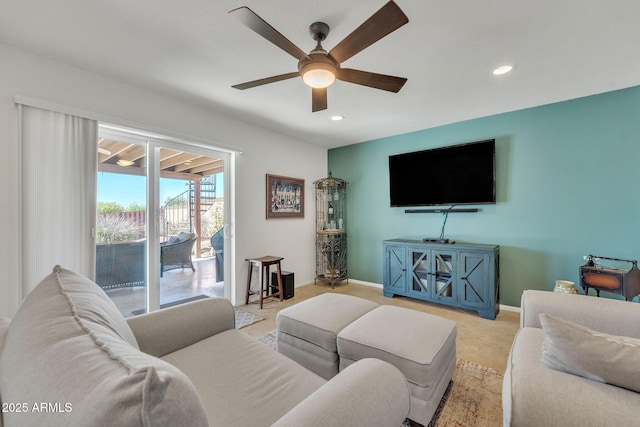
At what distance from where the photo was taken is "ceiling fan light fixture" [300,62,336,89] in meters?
1.64

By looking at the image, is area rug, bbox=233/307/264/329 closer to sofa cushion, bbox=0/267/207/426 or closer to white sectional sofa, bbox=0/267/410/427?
white sectional sofa, bbox=0/267/410/427

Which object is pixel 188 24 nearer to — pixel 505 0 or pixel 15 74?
pixel 15 74

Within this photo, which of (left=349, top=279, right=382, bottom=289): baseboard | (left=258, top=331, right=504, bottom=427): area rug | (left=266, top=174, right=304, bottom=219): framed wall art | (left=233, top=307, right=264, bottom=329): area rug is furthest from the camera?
(left=349, top=279, right=382, bottom=289): baseboard

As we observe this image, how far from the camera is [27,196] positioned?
2033mm

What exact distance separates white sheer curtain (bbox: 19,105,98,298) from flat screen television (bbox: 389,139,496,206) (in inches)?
142

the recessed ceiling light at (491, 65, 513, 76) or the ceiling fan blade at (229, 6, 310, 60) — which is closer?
the ceiling fan blade at (229, 6, 310, 60)

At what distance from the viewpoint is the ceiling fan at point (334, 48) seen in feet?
4.25

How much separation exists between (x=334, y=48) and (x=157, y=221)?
246 centimetres

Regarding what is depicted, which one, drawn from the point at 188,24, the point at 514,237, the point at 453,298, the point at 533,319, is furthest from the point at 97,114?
the point at 514,237

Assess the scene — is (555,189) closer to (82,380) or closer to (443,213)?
(443,213)

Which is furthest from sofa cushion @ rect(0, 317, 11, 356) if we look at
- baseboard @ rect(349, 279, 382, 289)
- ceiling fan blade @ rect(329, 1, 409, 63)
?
baseboard @ rect(349, 279, 382, 289)

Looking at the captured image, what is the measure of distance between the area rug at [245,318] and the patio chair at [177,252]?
2.59 feet

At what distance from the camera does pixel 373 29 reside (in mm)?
1384


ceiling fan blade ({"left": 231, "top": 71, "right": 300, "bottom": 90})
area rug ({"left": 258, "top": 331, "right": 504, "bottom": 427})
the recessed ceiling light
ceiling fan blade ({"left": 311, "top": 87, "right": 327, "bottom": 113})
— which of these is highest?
the recessed ceiling light
